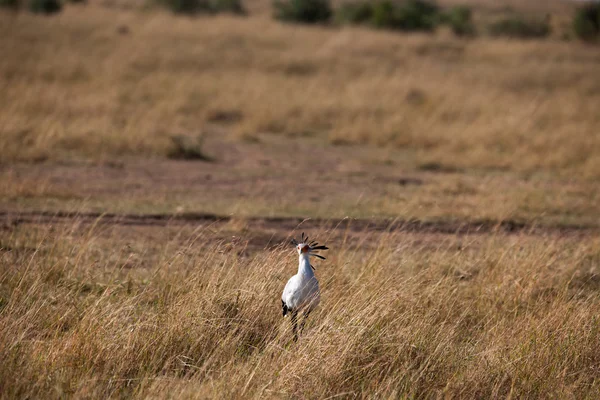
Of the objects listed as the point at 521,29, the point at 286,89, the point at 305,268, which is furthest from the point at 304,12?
the point at 305,268

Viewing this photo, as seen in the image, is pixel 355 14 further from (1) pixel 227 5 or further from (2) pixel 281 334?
(2) pixel 281 334

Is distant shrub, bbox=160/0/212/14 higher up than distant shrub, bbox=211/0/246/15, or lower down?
higher up

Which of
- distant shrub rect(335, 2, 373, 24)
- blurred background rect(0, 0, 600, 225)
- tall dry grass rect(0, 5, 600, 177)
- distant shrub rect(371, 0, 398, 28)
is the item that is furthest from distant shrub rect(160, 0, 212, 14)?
distant shrub rect(371, 0, 398, 28)

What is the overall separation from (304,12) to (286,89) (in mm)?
17164

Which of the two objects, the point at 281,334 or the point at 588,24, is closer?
the point at 281,334

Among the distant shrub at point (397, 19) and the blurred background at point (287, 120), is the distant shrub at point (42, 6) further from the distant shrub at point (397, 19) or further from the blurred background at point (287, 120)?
the distant shrub at point (397, 19)

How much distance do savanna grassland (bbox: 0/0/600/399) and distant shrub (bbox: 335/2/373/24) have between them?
982cm

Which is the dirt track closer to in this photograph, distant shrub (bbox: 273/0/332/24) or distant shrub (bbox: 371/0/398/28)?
distant shrub (bbox: 371/0/398/28)

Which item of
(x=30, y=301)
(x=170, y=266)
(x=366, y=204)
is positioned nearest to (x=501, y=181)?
(x=366, y=204)

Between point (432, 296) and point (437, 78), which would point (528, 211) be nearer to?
point (432, 296)

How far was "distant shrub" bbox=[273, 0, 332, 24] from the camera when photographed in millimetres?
35125

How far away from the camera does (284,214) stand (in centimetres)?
930

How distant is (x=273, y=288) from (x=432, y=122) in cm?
1192

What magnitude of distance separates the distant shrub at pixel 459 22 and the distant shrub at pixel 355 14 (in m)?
4.46
